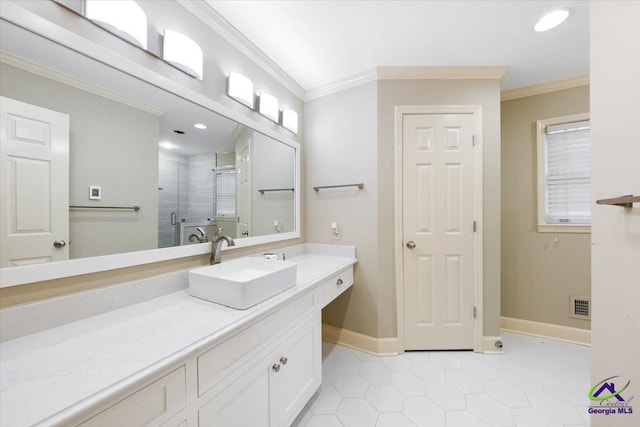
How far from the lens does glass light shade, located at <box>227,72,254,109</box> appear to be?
1502mm

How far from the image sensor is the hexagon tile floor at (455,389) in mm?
1374

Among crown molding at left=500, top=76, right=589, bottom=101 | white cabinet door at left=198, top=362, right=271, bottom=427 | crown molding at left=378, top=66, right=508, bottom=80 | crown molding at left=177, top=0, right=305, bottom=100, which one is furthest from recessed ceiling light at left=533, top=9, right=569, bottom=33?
white cabinet door at left=198, top=362, right=271, bottom=427

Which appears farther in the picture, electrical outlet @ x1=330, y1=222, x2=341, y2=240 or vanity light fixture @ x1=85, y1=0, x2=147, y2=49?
electrical outlet @ x1=330, y1=222, x2=341, y2=240

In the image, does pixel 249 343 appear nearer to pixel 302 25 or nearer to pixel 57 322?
pixel 57 322

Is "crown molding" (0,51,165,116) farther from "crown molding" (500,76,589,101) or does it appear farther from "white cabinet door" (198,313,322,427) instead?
"crown molding" (500,76,589,101)

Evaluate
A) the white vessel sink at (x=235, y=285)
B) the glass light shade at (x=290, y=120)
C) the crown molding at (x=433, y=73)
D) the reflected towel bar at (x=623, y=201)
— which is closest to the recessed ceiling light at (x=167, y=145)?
the white vessel sink at (x=235, y=285)

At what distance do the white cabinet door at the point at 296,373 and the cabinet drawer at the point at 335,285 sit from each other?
0.51 feet

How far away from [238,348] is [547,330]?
287cm

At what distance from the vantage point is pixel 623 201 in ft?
2.19

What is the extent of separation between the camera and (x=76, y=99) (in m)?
0.92

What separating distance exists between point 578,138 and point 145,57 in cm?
330

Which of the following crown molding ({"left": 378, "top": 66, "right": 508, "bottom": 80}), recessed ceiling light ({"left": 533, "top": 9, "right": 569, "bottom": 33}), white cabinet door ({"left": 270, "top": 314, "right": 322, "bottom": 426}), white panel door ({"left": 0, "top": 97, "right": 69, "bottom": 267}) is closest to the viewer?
white panel door ({"left": 0, "top": 97, "right": 69, "bottom": 267})

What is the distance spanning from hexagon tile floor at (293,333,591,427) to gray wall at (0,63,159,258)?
139 centimetres

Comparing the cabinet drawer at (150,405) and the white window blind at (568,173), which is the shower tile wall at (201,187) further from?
the white window blind at (568,173)
